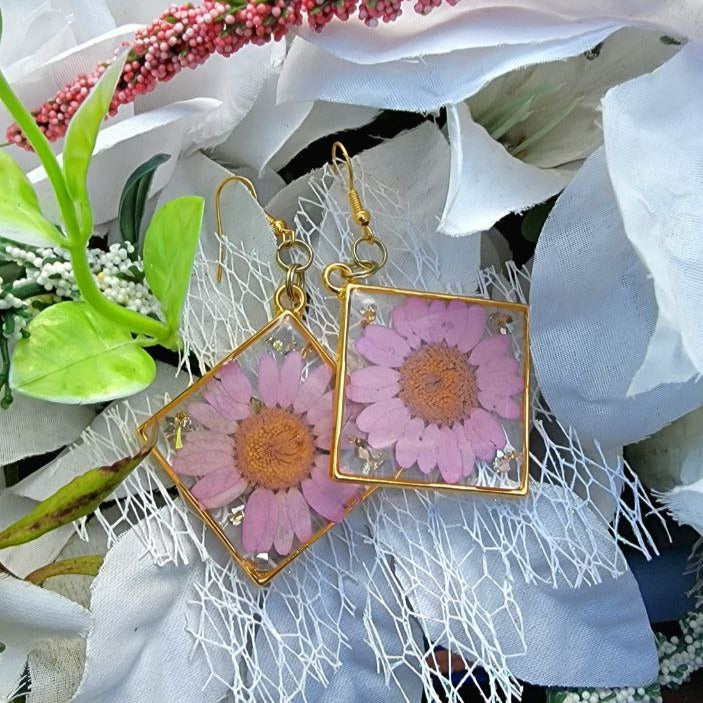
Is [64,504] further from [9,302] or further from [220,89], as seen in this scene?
[220,89]

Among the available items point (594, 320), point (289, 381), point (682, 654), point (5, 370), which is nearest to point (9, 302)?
point (5, 370)

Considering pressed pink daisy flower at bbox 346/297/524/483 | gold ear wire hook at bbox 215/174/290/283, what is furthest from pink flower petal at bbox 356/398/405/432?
gold ear wire hook at bbox 215/174/290/283

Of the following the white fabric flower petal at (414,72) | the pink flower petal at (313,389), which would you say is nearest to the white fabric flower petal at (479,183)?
the white fabric flower petal at (414,72)

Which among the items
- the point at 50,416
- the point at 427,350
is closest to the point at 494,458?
the point at 427,350

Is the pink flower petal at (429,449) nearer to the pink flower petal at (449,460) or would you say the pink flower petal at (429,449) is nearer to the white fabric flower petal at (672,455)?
the pink flower petal at (449,460)

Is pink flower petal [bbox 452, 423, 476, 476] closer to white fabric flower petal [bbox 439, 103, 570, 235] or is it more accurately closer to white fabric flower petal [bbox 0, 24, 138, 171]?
white fabric flower petal [bbox 439, 103, 570, 235]

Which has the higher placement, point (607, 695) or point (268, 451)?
point (268, 451)

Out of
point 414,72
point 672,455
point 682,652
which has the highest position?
point 414,72
